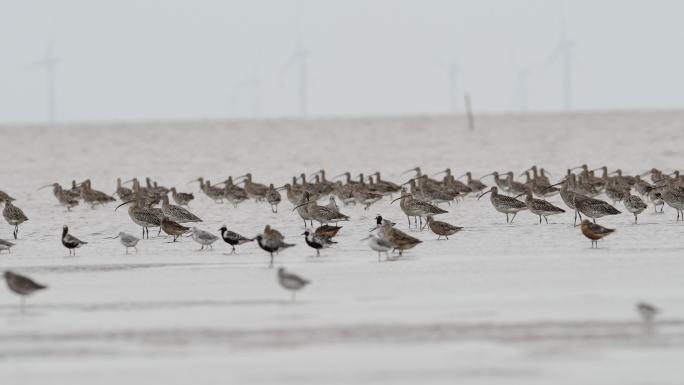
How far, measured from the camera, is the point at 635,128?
67.8 meters

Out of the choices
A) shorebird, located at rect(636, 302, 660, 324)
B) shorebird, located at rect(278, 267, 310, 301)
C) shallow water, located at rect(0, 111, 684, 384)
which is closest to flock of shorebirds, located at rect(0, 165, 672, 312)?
shorebird, located at rect(278, 267, 310, 301)

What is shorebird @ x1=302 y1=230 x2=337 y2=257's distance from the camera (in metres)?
17.7

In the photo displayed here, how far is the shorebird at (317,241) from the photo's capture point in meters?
17.7

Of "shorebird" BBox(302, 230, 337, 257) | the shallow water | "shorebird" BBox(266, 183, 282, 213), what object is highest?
"shorebird" BBox(266, 183, 282, 213)

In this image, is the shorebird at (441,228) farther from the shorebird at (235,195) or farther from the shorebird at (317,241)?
the shorebird at (235,195)

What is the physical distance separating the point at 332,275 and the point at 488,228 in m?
6.88

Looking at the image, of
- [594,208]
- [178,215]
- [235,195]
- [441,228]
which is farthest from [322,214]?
[235,195]

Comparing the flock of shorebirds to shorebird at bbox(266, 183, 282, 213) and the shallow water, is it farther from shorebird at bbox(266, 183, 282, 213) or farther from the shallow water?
the shallow water

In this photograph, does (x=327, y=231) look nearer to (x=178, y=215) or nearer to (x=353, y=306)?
(x=178, y=215)

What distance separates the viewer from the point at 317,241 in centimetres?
1775

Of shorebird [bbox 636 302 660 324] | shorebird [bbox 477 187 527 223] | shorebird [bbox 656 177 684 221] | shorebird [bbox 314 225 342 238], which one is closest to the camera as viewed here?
shorebird [bbox 636 302 660 324]

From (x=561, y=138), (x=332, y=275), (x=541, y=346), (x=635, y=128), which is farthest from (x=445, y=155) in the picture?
(x=541, y=346)

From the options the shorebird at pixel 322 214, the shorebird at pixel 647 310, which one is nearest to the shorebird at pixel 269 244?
the shorebird at pixel 322 214

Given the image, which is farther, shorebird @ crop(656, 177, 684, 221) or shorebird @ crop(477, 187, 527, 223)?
shorebird @ crop(477, 187, 527, 223)
